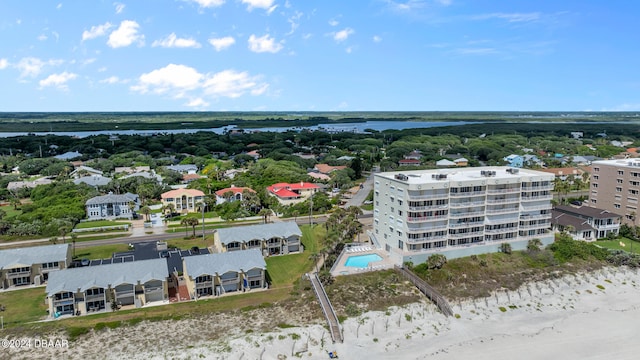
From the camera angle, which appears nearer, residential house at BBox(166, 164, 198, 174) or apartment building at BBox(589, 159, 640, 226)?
apartment building at BBox(589, 159, 640, 226)

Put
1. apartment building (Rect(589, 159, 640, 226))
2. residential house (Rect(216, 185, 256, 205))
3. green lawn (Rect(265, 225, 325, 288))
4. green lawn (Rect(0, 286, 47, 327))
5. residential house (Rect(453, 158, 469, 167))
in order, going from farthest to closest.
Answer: residential house (Rect(453, 158, 469, 167)) → residential house (Rect(216, 185, 256, 205)) → apartment building (Rect(589, 159, 640, 226)) → green lawn (Rect(265, 225, 325, 288)) → green lawn (Rect(0, 286, 47, 327))

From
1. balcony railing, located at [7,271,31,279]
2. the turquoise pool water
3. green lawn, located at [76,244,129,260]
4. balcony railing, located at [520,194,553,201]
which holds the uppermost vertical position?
balcony railing, located at [520,194,553,201]

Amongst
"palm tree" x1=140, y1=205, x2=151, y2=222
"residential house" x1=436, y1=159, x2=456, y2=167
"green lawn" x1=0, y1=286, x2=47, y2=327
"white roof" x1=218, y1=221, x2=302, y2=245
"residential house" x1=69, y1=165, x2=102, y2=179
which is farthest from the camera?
"residential house" x1=436, y1=159, x2=456, y2=167

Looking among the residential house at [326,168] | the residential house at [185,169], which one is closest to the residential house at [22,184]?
the residential house at [185,169]

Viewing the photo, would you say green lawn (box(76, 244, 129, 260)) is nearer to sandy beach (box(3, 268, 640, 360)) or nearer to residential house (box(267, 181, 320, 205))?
sandy beach (box(3, 268, 640, 360))

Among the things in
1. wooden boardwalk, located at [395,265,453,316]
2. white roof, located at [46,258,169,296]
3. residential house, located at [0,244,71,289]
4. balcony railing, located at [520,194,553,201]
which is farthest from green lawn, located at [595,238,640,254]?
residential house, located at [0,244,71,289]

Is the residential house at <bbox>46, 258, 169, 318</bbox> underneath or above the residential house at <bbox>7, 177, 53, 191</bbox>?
underneath
